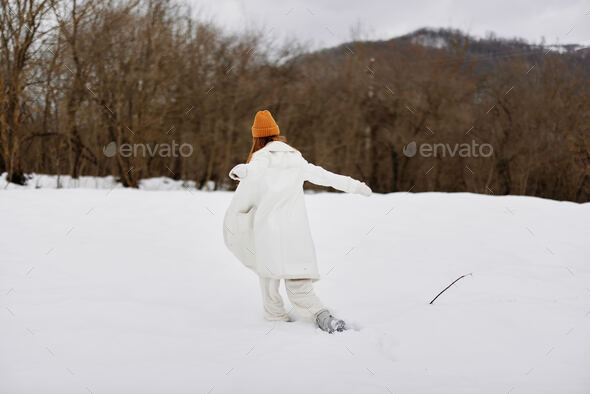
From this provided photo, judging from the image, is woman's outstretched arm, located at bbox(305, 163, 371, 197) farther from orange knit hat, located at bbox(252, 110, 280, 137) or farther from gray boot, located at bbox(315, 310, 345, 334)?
gray boot, located at bbox(315, 310, 345, 334)

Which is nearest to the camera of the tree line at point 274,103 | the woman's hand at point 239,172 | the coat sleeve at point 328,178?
the woman's hand at point 239,172

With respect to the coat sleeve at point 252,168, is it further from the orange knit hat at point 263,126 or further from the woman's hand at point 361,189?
the woman's hand at point 361,189

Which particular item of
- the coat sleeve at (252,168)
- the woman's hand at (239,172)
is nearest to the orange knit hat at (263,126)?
the coat sleeve at (252,168)

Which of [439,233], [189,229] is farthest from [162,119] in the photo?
[439,233]

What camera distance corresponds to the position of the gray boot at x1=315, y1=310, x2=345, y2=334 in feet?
9.93

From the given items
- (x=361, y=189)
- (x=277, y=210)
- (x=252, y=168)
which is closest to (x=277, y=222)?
(x=277, y=210)

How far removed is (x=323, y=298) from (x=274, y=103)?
1258 cm

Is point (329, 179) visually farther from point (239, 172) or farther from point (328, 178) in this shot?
point (239, 172)

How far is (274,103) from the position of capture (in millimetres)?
15797

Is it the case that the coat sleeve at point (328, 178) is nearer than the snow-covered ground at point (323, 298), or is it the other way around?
the snow-covered ground at point (323, 298)

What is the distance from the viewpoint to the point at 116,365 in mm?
2488

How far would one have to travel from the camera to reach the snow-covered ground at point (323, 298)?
245 centimetres

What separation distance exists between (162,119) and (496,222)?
29.6 feet

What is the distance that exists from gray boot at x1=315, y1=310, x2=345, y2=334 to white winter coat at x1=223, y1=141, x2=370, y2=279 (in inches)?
10.3
